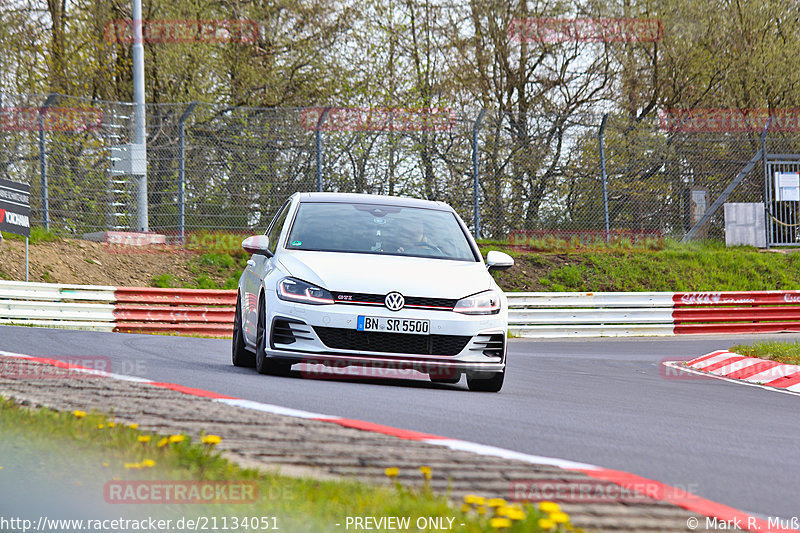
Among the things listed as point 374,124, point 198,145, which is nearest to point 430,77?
point 374,124

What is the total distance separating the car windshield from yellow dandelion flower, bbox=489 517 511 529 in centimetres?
550

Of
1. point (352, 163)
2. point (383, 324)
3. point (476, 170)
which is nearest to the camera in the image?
point (383, 324)

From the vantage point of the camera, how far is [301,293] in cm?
819

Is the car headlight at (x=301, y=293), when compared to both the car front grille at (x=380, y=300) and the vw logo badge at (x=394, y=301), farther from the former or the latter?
the vw logo badge at (x=394, y=301)

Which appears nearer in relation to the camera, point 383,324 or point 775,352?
point 383,324

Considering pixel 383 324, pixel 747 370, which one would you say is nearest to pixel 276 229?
pixel 383 324

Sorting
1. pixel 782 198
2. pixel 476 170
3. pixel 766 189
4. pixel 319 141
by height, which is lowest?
pixel 782 198

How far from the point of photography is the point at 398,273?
8273mm

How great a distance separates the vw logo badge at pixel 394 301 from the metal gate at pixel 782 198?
66.2ft

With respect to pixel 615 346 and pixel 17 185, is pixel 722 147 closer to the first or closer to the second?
pixel 615 346

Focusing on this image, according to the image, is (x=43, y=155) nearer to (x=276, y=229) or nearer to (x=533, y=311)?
(x=533, y=311)

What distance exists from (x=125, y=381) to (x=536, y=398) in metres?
3.25

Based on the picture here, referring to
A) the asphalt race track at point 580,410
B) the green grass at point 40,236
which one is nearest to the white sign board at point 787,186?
the asphalt race track at point 580,410

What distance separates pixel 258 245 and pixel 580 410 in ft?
10.2
